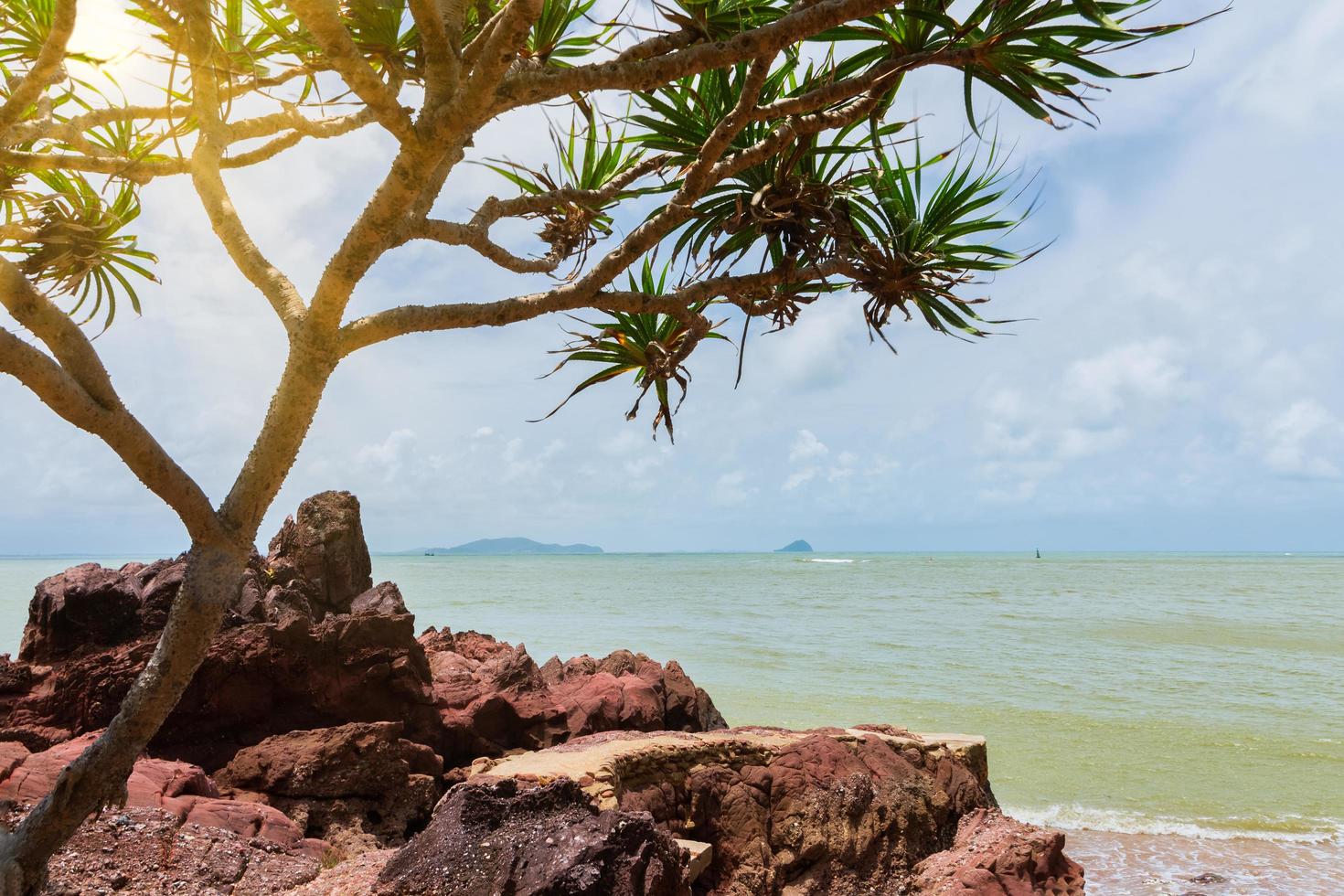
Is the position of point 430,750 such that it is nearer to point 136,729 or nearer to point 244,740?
point 244,740

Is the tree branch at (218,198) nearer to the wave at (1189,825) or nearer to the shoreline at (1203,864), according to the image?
the shoreline at (1203,864)

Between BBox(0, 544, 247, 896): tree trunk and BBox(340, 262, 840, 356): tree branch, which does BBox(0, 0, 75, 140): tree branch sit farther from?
BBox(0, 544, 247, 896): tree trunk

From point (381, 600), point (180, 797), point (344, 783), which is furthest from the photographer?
point (381, 600)

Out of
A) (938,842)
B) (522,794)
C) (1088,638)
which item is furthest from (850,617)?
(522,794)

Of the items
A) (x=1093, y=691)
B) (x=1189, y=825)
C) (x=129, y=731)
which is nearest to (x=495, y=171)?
(x=129, y=731)

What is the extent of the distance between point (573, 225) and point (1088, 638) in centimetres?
1960

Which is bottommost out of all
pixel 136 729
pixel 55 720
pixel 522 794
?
pixel 55 720

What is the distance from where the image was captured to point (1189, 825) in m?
7.05

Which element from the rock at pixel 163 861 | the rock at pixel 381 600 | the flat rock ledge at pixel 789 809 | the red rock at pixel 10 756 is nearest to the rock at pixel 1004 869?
the flat rock ledge at pixel 789 809

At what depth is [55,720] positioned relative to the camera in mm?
4855

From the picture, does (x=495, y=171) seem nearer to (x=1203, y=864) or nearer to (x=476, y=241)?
(x=476, y=241)

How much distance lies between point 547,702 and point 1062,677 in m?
11.6

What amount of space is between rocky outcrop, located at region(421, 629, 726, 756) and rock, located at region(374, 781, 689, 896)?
2793mm

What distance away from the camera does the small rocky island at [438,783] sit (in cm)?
273
